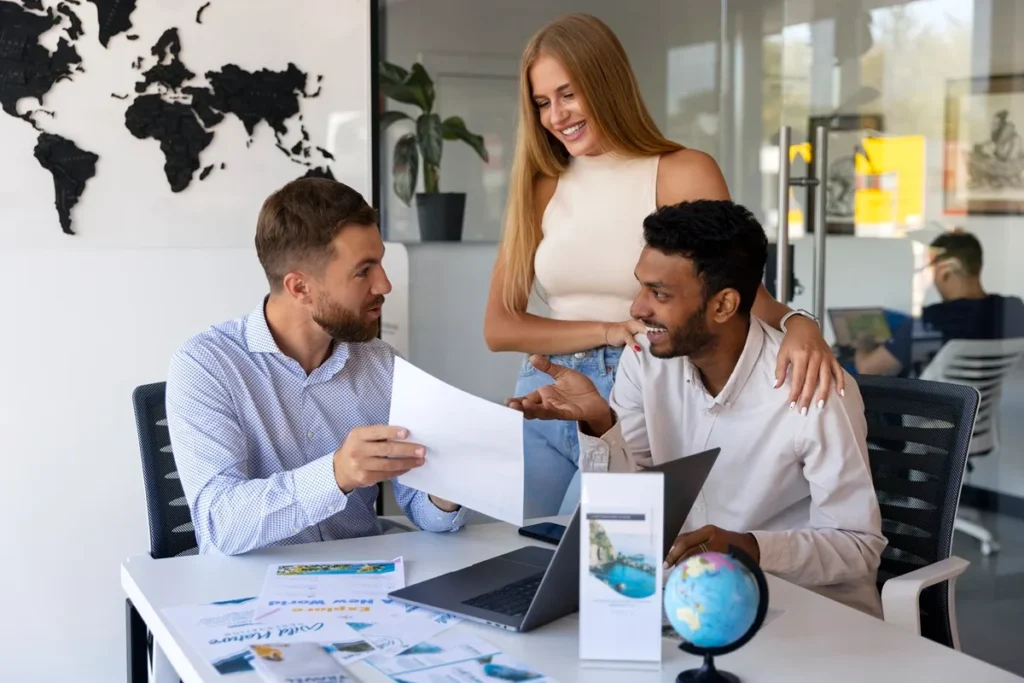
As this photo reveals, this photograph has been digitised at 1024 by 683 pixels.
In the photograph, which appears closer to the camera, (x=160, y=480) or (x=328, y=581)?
(x=328, y=581)

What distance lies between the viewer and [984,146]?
3.28 m

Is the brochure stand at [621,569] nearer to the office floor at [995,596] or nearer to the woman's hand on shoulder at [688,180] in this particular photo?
the woman's hand on shoulder at [688,180]

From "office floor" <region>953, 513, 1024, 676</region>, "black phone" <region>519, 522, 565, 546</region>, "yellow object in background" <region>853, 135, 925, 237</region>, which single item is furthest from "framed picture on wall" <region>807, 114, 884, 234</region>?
"black phone" <region>519, 522, 565, 546</region>

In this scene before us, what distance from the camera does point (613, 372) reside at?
2445 mm

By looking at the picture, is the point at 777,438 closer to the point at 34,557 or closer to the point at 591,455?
the point at 591,455

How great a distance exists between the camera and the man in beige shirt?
6.40 feet

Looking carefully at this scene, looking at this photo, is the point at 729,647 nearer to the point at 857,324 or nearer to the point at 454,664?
the point at 454,664

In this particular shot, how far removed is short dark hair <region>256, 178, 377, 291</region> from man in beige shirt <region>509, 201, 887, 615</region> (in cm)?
48

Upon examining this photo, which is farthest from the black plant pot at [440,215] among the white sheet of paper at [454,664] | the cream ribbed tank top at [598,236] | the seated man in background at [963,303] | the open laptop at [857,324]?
the white sheet of paper at [454,664]

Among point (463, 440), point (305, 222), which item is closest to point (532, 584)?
point (463, 440)

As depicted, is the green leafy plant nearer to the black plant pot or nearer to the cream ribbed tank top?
the black plant pot

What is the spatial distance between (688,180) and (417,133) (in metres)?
1.39

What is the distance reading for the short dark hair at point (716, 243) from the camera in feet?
6.98

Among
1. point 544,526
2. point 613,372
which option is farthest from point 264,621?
point 613,372
